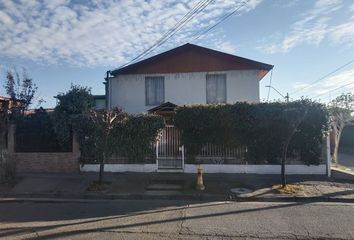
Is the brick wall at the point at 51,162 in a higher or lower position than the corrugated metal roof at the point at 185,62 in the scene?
lower

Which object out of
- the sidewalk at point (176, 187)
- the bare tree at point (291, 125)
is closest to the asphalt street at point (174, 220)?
the sidewalk at point (176, 187)

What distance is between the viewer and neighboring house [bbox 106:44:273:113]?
766 inches

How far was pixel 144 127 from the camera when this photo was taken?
46.2ft

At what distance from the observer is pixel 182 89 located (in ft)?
65.1

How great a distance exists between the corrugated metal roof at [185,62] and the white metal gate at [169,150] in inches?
245

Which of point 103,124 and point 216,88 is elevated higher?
point 216,88

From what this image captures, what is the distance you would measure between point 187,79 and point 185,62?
94 cm

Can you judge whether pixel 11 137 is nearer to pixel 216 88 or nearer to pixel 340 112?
pixel 216 88

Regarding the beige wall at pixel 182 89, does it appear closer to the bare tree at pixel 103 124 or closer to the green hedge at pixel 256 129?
the green hedge at pixel 256 129

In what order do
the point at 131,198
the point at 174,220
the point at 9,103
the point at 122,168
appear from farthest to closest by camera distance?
1. the point at 9,103
2. the point at 122,168
3. the point at 131,198
4. the point at 174,220

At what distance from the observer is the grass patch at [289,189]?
10828mm

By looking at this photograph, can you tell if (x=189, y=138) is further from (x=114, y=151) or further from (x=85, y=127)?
(x=85, y=127)

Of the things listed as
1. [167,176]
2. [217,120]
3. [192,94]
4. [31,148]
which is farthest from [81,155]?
[192,94]

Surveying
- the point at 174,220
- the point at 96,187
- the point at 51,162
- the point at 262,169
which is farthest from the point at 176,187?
the point at 51,162
